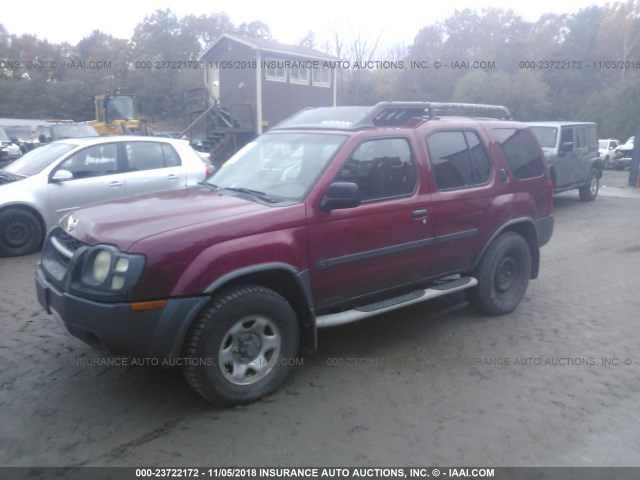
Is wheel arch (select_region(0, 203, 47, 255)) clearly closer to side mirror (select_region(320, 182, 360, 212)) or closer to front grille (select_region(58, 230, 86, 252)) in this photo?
front grille (select_region(58, 230, 86, 252))

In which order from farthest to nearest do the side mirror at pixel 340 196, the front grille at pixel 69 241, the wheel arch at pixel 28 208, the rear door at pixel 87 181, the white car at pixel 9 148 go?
the white car at pixel 9 148 → the rear door at pixel 87 181 → the wheel arch at pixel 28 208 → the side mirror at pixel 340 196 → the front grille at pixel 69 241

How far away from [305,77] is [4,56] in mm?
29109

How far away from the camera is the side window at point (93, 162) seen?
7832 millimetres

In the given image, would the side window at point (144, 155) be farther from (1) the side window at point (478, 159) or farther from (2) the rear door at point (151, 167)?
(1) the side window at point (478, 159)

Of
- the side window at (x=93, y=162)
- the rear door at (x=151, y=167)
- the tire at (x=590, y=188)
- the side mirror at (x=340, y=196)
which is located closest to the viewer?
the side mirror at (x=340, y=196)

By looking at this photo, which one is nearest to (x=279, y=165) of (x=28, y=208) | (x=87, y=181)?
(x=87, y=181)

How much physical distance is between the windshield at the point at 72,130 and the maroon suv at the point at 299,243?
17.4 m

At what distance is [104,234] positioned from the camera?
3.49m

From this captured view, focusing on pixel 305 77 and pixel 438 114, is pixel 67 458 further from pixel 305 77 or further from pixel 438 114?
pixel 305 77

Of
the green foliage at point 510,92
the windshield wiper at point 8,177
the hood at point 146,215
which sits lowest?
the windshield wiper at point 8,177

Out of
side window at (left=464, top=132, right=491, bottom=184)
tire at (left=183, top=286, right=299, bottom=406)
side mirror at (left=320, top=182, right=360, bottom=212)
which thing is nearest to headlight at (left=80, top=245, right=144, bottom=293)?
tire at (left=183, top=286, right=299, bottom=406)

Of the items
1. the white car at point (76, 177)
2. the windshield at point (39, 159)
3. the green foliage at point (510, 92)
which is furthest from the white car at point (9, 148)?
the green foliage at point (510, 92)

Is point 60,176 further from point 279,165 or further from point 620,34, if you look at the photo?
point 620,34

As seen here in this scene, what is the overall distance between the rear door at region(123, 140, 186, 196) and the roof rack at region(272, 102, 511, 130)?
12.2 feet
